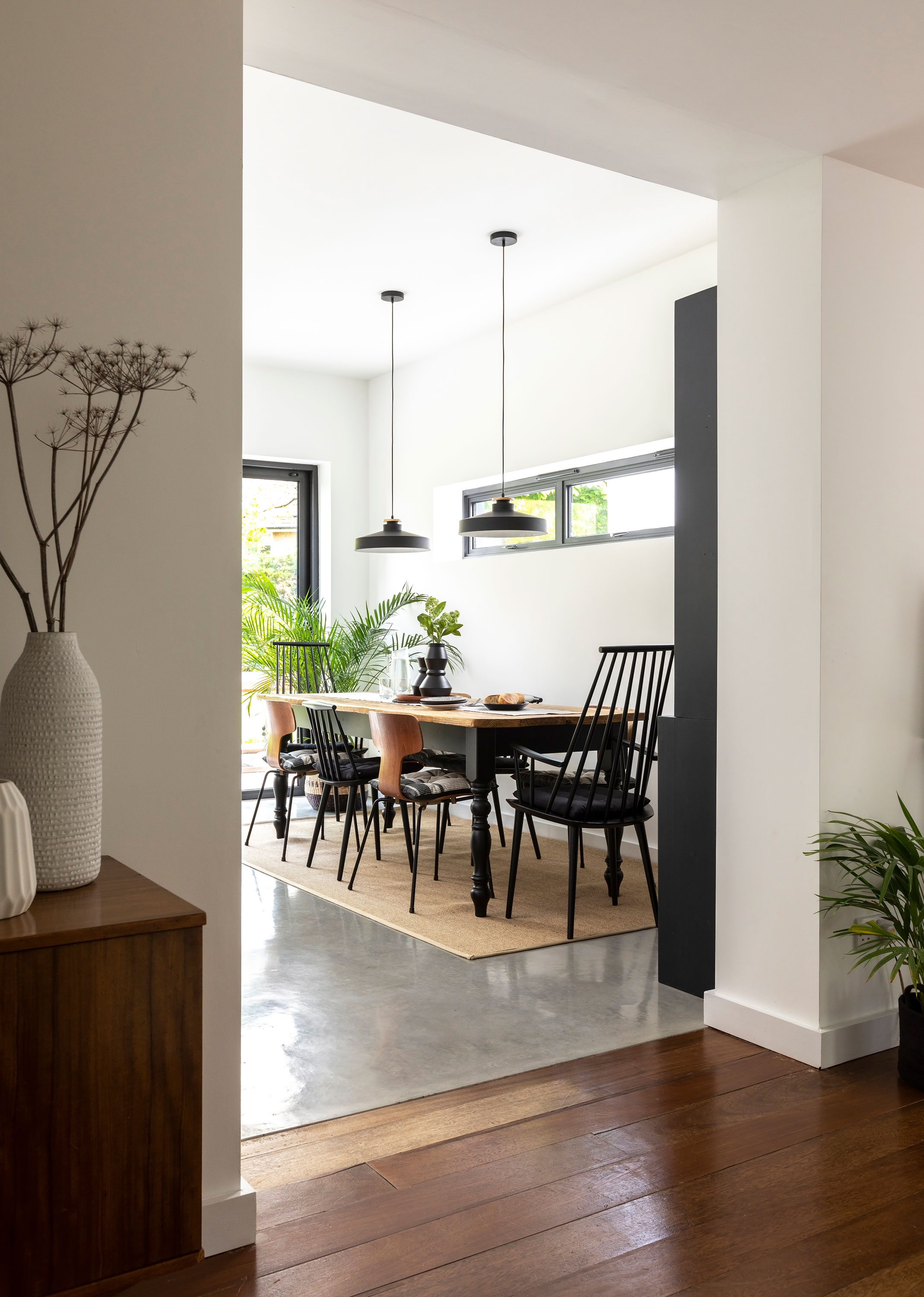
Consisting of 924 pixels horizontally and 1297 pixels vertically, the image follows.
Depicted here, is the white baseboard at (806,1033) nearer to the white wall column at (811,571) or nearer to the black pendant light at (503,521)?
the white wall column at (811,571)


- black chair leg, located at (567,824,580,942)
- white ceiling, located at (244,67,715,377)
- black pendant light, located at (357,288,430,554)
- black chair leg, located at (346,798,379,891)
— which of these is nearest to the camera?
black chair leg, located at (567,824,580,942)

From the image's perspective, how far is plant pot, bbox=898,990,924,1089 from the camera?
2480 mm

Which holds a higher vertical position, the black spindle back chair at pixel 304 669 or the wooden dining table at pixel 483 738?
the black spindle back chair at pixel 304 669

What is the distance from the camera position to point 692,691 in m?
3.11

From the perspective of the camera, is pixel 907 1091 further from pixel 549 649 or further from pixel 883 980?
pixel 549 649

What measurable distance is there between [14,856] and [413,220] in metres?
3.92

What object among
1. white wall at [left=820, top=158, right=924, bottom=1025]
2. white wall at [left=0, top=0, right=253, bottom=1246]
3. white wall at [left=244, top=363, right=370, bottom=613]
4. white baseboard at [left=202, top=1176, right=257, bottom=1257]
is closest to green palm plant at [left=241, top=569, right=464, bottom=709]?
white wall at [left=244, top=363, right=370, bottom=613]

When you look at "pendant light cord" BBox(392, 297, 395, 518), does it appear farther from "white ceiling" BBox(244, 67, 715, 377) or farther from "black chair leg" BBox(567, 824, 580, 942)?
"black chair leg" BBox(567, 824, 580, 942)

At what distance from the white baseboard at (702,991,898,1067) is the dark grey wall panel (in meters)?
0.23

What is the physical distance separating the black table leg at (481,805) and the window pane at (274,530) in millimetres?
3660

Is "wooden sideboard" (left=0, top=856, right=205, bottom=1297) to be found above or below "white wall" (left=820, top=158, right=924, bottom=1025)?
below

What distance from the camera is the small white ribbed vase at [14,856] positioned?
1325mm

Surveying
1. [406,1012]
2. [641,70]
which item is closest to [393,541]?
[406,1012]

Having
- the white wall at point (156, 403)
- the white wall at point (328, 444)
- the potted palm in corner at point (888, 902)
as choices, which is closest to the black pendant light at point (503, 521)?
the potted palm in corner at point (888, 902)
